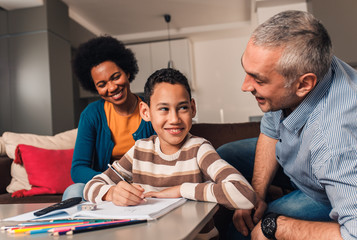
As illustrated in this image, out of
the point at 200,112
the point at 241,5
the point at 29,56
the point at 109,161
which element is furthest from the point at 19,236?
the point at 200,112

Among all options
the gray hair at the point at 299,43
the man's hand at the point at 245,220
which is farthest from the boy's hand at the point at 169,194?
the gray hair at the point at 299,43

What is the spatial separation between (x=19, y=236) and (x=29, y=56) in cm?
355

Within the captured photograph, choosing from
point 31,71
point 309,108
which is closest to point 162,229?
point 309,108

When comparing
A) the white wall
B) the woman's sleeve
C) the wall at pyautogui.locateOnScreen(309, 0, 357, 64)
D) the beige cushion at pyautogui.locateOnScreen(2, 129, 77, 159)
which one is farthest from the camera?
the white wall

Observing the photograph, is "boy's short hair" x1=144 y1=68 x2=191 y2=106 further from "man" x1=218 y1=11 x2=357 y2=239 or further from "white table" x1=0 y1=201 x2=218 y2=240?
"white table" x1=0 y1=201 x2=218 y2=240

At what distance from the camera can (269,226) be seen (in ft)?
3.33

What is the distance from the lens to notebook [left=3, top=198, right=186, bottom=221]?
0.68m

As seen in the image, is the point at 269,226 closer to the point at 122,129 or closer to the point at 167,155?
the point at 167,155

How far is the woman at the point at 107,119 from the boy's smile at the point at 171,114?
405 millimetres

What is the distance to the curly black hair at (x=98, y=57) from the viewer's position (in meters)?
1.67

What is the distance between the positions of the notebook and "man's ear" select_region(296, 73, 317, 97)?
1.57 feet

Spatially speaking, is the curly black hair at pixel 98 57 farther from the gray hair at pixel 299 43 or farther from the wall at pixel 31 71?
the wall at pixel 31 71

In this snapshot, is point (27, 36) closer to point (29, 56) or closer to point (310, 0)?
point (29, 56)

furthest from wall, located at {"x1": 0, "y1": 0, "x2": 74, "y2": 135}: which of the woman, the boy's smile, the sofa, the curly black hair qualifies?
the boy's smile
